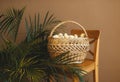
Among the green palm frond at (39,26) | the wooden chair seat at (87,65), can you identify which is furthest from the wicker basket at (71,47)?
the green palm frond at (39,26)

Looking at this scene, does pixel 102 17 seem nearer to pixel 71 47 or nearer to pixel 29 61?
pixel 71 47

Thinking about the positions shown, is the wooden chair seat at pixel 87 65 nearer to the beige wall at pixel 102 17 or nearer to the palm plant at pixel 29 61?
the palm plant at pixel 29 61

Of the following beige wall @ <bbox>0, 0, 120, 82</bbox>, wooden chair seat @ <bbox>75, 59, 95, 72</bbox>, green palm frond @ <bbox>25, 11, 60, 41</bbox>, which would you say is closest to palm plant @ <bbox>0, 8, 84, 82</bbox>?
green palm frond @ <bbox>25, 11, 60, 41</bbox>

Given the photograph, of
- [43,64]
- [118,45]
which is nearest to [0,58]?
[43,64]

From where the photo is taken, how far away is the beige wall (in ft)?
7.34

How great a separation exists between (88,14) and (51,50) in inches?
28.2

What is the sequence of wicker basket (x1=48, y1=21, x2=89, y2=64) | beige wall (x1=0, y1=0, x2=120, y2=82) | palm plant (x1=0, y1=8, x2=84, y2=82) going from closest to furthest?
palm plant (x1=0, y1=8, x2=84, y2=82) → wicker basket (x1=48, y1=21, x2=89, y2=64) → beige wall (x1=0, y1=0, x2=120, y2=82)

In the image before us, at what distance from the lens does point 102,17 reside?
2256 millimetres

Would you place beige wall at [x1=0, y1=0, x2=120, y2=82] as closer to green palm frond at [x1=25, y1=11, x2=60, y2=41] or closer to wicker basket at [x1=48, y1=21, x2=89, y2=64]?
green palm frond at [x1=25, y1=11, x2=60, y2=41]

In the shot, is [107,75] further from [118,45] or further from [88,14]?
[88,14]

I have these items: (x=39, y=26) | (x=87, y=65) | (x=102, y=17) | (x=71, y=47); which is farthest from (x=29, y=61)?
(x=102, y=17)

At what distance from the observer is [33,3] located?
2381 millimetres

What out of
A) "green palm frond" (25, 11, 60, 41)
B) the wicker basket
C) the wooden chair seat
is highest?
"green palm frond" (25, 11, 60, 41)

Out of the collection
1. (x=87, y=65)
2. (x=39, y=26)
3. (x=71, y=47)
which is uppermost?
(x=39, y=26)
